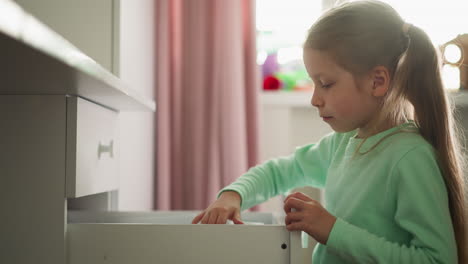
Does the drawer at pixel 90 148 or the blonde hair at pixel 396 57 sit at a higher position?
the blonde hair at pixel 396 57

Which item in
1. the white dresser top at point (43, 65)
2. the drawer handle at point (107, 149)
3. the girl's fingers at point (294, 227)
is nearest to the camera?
the white dresser top at point (43, 65)

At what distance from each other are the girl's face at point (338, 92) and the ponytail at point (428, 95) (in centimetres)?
6

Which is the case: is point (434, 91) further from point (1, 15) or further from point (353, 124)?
point (1, 15)

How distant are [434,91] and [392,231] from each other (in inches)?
10.5

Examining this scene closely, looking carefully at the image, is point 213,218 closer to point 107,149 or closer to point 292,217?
point 292,217

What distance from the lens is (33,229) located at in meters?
0.73

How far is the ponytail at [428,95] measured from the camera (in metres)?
0.80

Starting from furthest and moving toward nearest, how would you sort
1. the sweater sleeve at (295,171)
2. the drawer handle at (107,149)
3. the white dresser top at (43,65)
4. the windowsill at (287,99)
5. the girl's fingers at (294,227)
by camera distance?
1. the windowsill at (287,99)
2. the sweater sleeve at (295,171)
3. the drawer handle at (107,149)
4. the girl's fingers at (294,227)
5. the white dresser top at (43,65)

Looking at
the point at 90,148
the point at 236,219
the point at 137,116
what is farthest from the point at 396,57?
the point at 137,116

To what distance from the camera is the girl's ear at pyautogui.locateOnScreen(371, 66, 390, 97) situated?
2.75 ft

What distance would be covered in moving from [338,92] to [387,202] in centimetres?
22

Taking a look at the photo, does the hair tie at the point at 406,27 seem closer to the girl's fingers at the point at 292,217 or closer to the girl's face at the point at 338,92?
the girl's face at the point at 338,92

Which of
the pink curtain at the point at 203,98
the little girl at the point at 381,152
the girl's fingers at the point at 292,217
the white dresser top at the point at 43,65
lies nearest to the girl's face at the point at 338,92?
the little girl at the point at 381,152

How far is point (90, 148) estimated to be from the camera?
0.85 m
